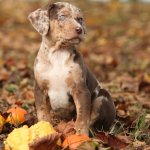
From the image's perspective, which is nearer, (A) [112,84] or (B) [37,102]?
(B) [37,102]

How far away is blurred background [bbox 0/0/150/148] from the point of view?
712 centimetres

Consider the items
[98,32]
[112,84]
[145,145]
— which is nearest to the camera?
[145,145]

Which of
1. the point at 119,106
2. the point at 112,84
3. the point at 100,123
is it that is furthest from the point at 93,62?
the point at 100,123

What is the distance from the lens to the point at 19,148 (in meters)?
4.52

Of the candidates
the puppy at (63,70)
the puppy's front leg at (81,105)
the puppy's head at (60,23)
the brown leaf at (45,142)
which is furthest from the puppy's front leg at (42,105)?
the brown leaf at (45,142)

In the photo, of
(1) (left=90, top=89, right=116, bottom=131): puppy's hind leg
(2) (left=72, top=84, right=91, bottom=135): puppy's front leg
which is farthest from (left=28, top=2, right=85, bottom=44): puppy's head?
(1) (left=90, top=89, right=116, bottom=131): puppy's hind leg

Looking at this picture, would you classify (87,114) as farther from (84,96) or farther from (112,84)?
(112,84)

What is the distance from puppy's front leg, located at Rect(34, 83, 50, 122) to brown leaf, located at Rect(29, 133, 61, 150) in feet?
3.22

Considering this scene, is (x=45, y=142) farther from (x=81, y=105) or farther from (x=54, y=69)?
(x=54, y=69)

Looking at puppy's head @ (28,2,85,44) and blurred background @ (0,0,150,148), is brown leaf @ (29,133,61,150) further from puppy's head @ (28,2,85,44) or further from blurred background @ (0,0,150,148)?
blurred background @ (0,0,150,148)

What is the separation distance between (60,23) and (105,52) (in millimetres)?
7971

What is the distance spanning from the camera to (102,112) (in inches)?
218

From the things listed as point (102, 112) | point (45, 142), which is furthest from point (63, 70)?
point (45, 142)

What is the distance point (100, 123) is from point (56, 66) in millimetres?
727
